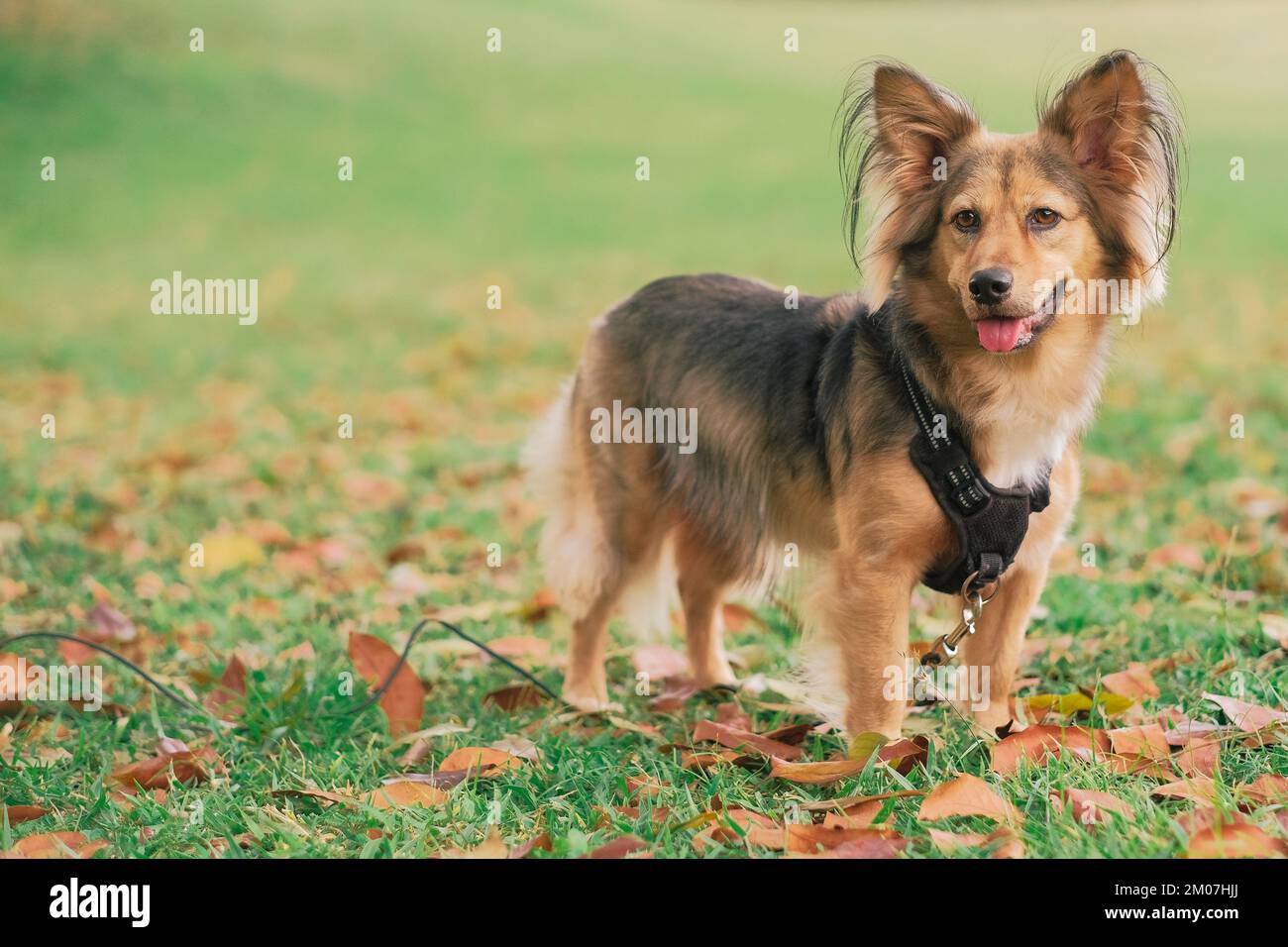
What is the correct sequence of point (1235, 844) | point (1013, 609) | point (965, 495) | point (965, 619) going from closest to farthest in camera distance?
point (1235, 844) → point (965, 495) → point (965, 619) → point (1013, 609)

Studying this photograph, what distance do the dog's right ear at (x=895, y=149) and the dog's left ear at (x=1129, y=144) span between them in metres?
0.30

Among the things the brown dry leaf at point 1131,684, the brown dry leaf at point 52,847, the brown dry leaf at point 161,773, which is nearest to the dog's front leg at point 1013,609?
the brown dry leaf at point 1131,684

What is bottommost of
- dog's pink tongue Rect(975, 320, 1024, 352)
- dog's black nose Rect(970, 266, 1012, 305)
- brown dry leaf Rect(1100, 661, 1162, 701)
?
brown dry leaf Rect(1100, 661, 1162, 701)

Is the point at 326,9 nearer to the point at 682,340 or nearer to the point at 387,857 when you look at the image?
the point at 682,340

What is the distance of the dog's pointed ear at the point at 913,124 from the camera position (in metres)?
3.77

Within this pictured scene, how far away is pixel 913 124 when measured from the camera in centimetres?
382

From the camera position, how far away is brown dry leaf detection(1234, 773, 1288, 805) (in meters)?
3.18

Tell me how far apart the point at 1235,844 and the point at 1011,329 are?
1404 mm

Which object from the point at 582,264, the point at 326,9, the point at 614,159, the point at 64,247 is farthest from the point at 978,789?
the point at 326,9

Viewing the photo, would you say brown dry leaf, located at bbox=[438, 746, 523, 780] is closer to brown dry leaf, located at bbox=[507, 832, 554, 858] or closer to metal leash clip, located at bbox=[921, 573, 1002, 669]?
brown dry leaf, located at bbox=[507, 832, 554, 858]

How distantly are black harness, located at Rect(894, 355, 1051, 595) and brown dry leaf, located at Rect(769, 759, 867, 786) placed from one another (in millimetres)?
693

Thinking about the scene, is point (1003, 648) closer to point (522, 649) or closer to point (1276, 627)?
point (1276, 627)

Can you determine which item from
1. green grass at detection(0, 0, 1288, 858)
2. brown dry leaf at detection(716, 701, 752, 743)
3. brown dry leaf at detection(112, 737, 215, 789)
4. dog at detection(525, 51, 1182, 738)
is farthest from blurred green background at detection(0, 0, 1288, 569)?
brown dry leaf at detection(112, 737, 215, 789)

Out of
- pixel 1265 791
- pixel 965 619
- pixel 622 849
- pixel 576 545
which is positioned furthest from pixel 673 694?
pixel 1265 791
